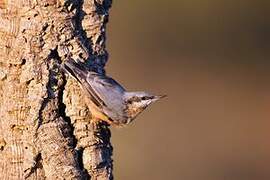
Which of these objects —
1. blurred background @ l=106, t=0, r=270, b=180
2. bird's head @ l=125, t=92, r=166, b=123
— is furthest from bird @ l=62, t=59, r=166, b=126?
blurred background @ l=106, t=0, r=270, b=180

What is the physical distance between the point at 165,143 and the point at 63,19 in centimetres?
921

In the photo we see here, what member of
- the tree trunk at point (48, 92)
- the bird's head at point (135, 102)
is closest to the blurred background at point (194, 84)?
the bird's head at point (135, 102)

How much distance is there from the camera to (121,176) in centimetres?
1495

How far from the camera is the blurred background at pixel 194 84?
15492 mm

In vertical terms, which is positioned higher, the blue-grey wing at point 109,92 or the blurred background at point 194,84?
the blurred background at point 194,84

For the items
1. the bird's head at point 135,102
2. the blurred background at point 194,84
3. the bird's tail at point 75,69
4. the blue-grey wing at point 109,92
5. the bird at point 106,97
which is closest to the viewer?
the bird's tail at point 75,69

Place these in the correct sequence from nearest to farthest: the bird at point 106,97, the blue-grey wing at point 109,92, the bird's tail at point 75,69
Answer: the bird's tail at point 75,69 < the bird at point 106,97 < the blue-grey wing at point 109,92

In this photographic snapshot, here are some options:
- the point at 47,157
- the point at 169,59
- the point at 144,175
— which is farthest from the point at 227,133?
the point at 47,157

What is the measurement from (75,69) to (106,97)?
523mm

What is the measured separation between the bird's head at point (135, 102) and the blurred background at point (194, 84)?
7.27 meters

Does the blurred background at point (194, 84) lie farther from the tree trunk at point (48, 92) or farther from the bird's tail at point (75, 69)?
the bird's tail at point (75, 69)

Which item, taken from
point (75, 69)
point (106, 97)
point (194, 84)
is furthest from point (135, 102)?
point (194, 84)

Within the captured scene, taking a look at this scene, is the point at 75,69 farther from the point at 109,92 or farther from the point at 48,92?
the point at 109,92

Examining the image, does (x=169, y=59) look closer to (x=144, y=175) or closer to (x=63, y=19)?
(x=144, y=175)
